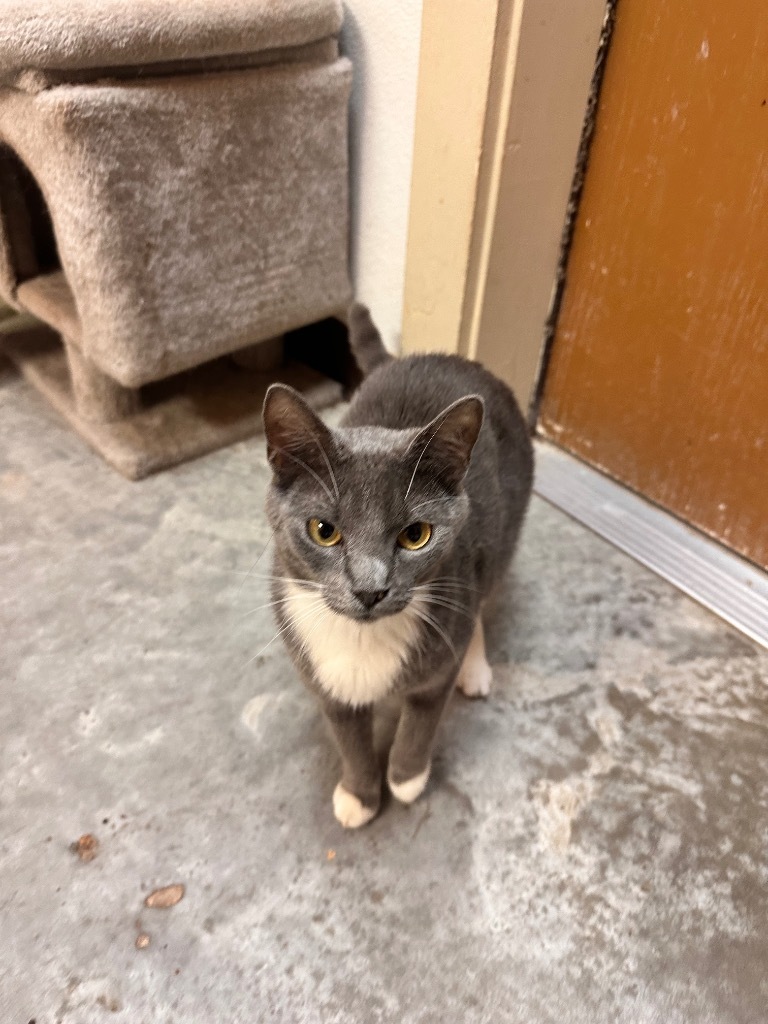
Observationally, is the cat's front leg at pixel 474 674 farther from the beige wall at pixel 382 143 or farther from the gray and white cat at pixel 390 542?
the beige wall at pixel 382 143

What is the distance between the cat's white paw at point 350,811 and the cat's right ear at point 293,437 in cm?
39

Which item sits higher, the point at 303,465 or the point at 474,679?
the point at 303,465

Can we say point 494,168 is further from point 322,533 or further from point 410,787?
point 410,787

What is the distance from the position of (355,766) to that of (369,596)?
0.29 m

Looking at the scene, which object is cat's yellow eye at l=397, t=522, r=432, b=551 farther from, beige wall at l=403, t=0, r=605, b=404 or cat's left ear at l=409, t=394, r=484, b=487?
beige wall at l=403, t=0, r=605, b=404

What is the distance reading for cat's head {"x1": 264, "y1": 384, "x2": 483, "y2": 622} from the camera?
624 mm

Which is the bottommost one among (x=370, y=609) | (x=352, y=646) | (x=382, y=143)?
(x=352, y=646)

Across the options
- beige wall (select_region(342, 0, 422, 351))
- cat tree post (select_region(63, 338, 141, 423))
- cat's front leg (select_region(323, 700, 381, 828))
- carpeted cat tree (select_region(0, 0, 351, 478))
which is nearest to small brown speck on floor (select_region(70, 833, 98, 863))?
cat's front leg (select_region(323, 700, 381, 828))

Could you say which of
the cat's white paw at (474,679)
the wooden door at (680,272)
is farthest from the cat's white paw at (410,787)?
the wooden door at (680,272)

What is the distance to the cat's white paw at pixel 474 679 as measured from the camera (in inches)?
39.3

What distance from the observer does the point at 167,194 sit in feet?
3.58

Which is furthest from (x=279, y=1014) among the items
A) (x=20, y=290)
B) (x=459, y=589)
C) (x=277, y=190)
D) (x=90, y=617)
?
(x=20, y=290)

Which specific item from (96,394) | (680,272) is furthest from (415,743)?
(96,394)

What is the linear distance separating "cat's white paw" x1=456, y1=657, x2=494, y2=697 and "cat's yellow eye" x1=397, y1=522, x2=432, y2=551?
0.38 metres
